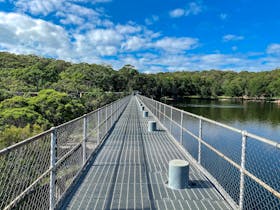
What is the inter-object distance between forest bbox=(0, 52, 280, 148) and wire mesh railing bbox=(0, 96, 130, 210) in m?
11.2

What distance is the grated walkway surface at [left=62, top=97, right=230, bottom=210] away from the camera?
3.83 m

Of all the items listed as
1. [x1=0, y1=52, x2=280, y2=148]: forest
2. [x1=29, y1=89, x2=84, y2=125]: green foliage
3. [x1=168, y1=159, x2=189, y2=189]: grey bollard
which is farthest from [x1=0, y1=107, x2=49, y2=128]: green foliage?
[x1=168, y1=159, x2=189, y2=189]: grey bollard

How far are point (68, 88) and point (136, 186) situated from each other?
4065cm

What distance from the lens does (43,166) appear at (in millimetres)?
3449

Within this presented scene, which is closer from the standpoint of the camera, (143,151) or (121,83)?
(143,151)

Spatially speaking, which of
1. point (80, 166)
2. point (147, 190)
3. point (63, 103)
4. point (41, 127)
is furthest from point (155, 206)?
point (63, 103)

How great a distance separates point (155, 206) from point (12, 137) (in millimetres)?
13773

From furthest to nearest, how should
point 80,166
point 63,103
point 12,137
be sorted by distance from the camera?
1. point 63,103
2. point 12,137
3. point 80,166

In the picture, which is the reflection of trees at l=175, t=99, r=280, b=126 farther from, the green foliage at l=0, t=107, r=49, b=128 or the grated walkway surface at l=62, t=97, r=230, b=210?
the grated walkway surface at l=62, t=97, r=230, b=210

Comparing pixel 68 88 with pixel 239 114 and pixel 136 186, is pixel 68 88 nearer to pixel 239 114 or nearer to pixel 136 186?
pixel 239 114

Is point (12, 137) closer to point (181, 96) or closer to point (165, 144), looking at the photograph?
point (165, 144)

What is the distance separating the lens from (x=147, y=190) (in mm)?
4383

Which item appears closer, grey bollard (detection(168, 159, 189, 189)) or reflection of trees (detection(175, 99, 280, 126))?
grey bollard (detection(168, 159, 189, 189))

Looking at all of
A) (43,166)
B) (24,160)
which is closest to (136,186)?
(43,166)
